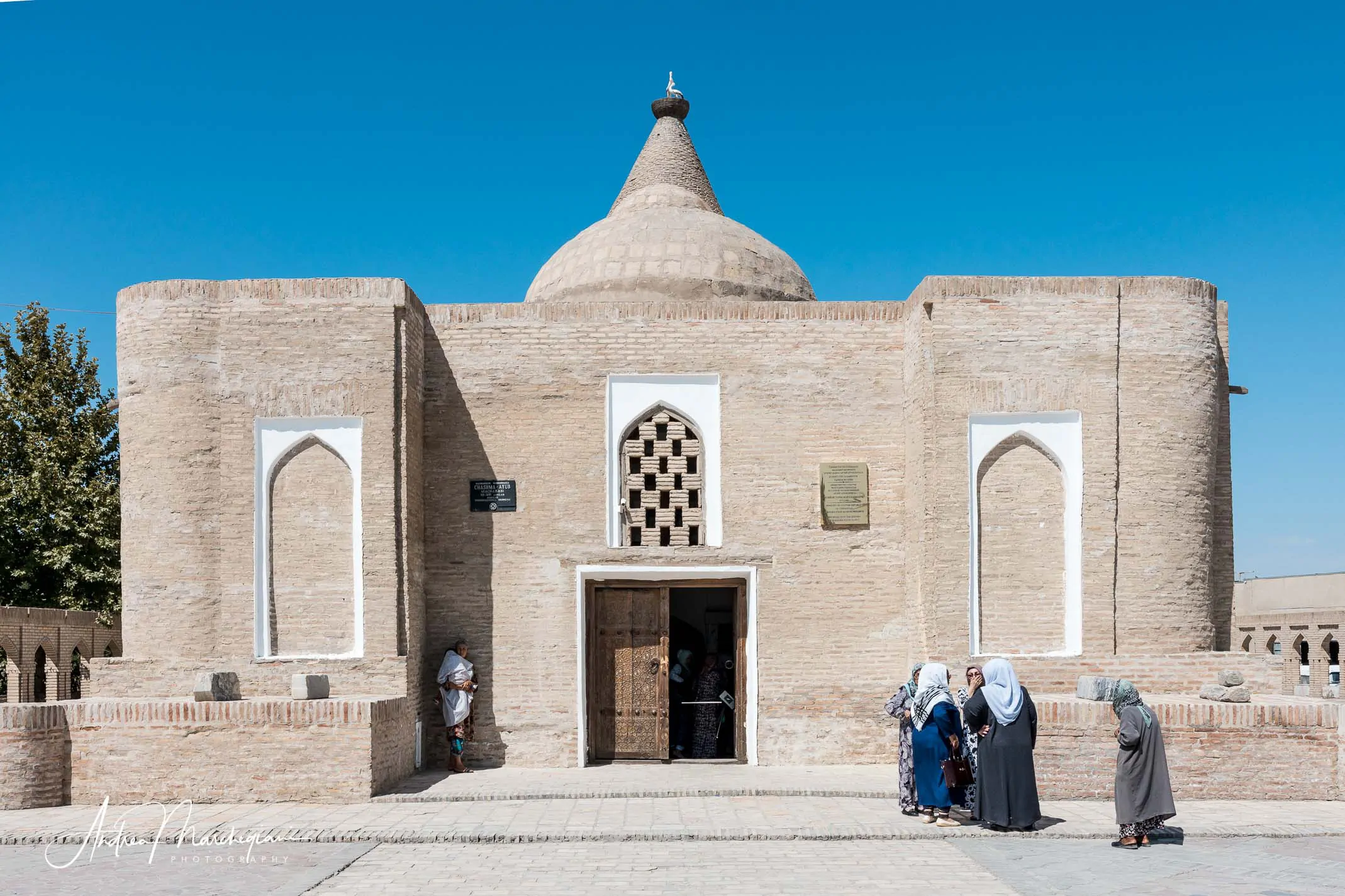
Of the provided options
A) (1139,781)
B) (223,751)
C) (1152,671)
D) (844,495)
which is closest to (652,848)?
(1139,781)

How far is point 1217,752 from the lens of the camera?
10.2 meters

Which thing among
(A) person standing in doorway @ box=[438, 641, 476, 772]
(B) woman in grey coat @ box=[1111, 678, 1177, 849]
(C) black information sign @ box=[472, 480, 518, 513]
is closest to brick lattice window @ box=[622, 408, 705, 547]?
(C) black information sign @ box=[472, 480, 518, 513]

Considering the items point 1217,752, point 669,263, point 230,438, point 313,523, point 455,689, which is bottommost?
point 1217,752

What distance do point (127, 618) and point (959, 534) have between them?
7760mm

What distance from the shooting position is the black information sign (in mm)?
12633

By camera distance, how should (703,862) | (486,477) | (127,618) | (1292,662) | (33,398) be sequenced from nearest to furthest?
(703,862) < (127,618) < (486,477) < (33,398) < (1292,662)

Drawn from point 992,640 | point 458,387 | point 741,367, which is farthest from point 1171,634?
point 458,387

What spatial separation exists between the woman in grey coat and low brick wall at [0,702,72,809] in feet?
26.4

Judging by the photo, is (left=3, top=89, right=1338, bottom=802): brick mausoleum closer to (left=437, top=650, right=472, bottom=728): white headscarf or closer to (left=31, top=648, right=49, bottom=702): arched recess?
(left=437, top=650, right=472, bottom=728): white headscarf

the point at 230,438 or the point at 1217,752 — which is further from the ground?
the point at 230,438

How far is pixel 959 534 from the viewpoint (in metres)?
11.9

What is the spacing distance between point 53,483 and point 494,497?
11.6m

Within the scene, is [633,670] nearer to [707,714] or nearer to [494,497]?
[707,714]

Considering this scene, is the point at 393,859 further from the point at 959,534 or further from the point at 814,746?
the point at 959,534
